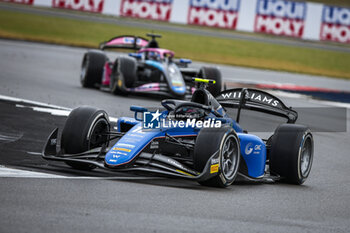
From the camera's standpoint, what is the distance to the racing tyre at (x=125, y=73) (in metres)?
16.0

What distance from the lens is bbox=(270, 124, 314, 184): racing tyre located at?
8344 mm

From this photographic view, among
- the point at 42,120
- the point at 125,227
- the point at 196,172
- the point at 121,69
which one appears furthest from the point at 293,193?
the point at 121,69

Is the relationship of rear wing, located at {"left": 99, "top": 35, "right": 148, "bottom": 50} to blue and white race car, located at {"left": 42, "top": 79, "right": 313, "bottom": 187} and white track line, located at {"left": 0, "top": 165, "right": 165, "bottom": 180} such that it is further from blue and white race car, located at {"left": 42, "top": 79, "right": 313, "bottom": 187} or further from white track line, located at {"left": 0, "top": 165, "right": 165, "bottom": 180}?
white track line, located at {"left": 0, "top": 165, "right": 165, "bottom": 180}

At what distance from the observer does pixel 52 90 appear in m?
15.6

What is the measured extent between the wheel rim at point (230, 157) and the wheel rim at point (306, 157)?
127 cm

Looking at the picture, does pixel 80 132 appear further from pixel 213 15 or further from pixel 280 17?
pixel 213 15

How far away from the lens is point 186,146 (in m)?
7.88

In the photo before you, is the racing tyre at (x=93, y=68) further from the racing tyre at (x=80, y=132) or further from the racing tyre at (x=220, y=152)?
the racing tyre at (x=220, y=152)

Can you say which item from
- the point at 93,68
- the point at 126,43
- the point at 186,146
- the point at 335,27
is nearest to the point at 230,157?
the point at 186,146

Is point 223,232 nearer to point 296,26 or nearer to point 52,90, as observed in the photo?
point 52,90

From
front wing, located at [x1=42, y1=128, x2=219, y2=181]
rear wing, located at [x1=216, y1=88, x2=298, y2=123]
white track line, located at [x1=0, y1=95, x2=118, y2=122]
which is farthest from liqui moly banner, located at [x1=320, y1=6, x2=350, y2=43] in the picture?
front wing, located at [x1=42, y1=128, x2=219, y2=181]

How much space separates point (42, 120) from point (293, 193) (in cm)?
488

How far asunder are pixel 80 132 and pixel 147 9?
28707 mm

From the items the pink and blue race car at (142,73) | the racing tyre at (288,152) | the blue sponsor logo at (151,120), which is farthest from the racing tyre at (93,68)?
the blue sponsor logo at (151,120)
